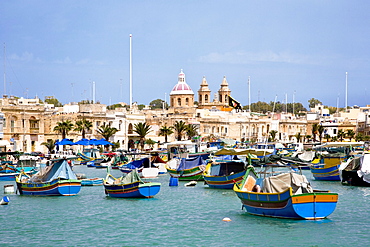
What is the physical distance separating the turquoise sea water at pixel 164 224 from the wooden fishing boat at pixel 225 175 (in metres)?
2.05

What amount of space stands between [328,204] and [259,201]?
2887 mm

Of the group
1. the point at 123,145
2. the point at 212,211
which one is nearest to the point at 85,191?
the point at 212,211

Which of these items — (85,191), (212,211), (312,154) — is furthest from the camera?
(312,154)

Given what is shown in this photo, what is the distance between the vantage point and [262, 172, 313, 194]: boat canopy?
1130 inches

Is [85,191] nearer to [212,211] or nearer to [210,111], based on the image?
[212,211]

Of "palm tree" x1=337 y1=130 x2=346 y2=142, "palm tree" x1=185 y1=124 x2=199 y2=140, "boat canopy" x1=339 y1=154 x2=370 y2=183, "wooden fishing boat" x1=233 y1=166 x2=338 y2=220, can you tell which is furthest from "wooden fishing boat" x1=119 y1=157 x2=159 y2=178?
"palm tree" x1=337 y1=130 x2=346 y2=142

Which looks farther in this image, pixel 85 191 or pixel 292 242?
pixel 85 191

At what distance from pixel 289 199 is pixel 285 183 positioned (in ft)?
5.33

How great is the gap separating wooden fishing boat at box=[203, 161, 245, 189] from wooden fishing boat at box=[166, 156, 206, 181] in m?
6.31

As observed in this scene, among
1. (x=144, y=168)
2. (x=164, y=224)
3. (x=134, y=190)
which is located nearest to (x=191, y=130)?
(x=144, y=168)

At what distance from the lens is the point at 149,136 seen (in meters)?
110

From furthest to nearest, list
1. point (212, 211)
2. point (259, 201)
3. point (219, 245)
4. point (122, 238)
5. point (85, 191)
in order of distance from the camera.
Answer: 1. point (85, 191)
2. point (212, 211)
3. point (259, 201)
4. point (122, 238)
5. point (219, 245)

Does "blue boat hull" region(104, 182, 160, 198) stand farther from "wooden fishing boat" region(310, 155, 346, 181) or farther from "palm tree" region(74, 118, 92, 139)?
"palm tree" region(74, 118, 92, 139)

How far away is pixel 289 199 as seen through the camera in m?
27.4
